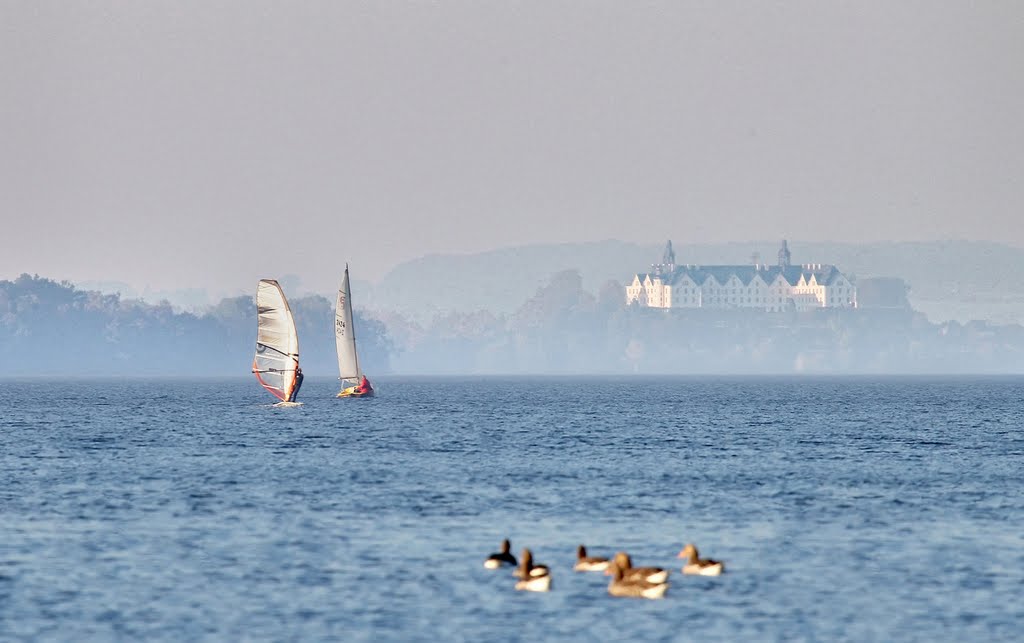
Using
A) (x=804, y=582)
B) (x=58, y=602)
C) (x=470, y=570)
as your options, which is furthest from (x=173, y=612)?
(x=804, y=582)

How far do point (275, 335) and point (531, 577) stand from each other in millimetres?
109405

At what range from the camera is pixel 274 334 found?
5842 inches

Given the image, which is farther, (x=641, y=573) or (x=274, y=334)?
(x=274, y=334)

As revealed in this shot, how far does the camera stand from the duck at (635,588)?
40281mm

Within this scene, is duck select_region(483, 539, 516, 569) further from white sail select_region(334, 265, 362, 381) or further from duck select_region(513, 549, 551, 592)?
white sail select_region(334, 265, 362, 381)

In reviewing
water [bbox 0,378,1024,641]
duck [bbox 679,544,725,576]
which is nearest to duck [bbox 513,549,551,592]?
water [bbox 0,378,1024,641]

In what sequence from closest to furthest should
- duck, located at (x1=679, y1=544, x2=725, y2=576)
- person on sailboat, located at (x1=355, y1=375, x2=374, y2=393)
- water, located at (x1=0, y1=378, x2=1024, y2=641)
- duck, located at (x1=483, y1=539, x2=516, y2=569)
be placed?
1. water, located at (x1=0, y1=378, x2=1024, y2=641)
2. duck, located at (x1=679, y1=544, x2=725, y2=576)
3. duck, located at (x1=483, y1=539, x2=516, y2=569)
4. person on sailboat, located at (x1=355, y1=375, x2=374, y2=393)

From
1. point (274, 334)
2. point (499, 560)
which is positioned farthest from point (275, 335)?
point (499, 560)

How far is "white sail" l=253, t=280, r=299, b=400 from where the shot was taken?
143875 mm

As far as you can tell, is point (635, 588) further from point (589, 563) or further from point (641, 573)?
point (589, 563)

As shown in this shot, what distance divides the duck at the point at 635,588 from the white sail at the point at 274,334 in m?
103

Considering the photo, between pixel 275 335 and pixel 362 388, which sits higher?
pixel 275 335

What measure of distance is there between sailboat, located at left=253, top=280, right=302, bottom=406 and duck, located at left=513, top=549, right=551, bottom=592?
3954 inches

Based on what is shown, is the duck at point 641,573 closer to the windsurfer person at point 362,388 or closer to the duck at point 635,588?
the duck at point 635,588
